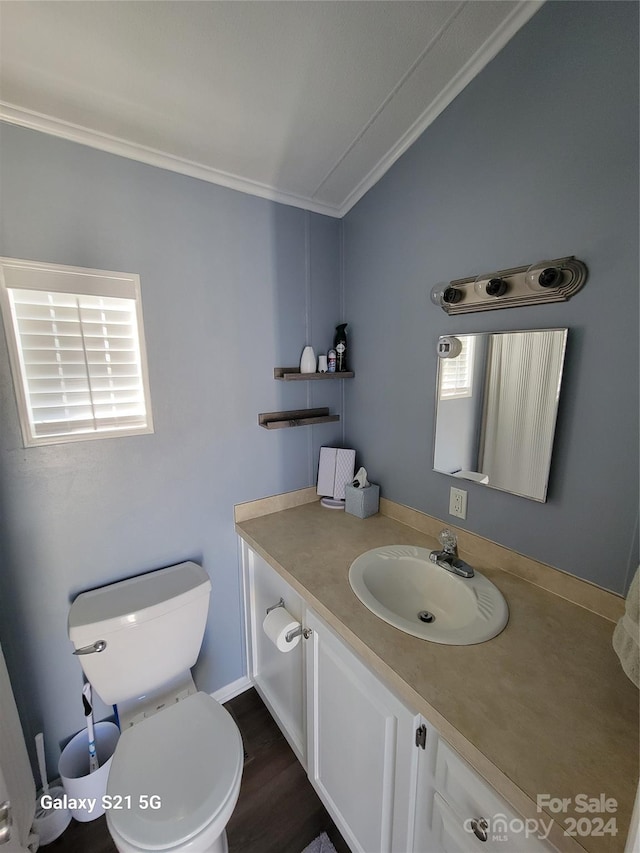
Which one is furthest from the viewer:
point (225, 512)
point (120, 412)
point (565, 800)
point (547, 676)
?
point (225, 512)

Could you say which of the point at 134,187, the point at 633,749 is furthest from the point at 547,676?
the point at 134,187

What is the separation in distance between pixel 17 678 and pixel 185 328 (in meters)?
1.37

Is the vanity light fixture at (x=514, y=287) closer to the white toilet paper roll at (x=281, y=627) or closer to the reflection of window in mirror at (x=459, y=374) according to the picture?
the reflection of window in mirror at (x=459, y=374)

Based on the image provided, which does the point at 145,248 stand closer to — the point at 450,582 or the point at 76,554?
the point at 76,554

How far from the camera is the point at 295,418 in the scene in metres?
1.67

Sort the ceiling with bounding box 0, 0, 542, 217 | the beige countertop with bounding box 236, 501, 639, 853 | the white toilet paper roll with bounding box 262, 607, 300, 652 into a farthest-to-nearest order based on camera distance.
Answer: the white toilet paper roll with bounding box 262, 607, 300, 652 < the ceiling with bounding box 0, 0, 542, 217 < the beige countertop with bounding box 236, 501, 639, 853

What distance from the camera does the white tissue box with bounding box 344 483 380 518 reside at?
5.25 feet

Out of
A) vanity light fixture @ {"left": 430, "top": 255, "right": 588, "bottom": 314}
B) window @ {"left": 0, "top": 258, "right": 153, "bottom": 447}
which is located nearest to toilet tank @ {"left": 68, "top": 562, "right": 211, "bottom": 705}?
window @ {"left": 0, "top": 258, "right": 153, "bottom": 447}

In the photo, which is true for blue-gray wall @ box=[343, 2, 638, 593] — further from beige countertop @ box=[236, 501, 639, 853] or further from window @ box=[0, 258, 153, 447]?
window @ box=[0, 258, 153, 447]

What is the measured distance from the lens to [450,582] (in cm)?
117

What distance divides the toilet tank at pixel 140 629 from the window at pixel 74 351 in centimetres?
58

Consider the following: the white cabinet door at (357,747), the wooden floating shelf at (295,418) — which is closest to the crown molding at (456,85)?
the wooden floating shelf at (295,418)

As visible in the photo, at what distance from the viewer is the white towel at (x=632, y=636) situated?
0.65 meters

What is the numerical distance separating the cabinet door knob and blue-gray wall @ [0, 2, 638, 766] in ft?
2.18
